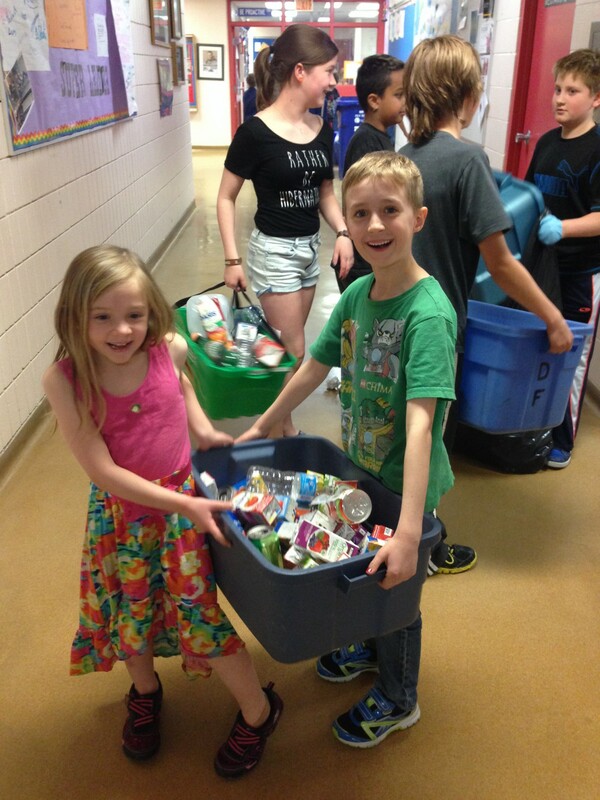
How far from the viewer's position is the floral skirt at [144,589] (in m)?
1.38

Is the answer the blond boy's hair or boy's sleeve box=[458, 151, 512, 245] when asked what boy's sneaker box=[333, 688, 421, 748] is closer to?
boy's sleeve box=[458, 151, 512, 245]

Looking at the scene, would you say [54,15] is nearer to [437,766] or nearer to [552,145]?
[552,145]

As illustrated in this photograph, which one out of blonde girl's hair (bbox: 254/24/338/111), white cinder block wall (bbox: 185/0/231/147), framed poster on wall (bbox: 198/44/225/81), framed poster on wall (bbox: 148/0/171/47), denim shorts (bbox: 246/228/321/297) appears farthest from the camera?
framed poster on wall (bbox: 198/44/225/81)

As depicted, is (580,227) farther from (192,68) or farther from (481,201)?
(192,68)

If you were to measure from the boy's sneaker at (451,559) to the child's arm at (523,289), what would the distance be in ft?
2.36

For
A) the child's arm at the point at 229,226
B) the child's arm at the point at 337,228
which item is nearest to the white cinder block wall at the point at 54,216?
the child's arm at the point at 229,226

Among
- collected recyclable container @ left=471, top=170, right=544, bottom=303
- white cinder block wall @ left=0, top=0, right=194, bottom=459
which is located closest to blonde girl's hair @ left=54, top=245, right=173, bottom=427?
collected recyclable container @ left=471, top=170, right=544, bottom=303

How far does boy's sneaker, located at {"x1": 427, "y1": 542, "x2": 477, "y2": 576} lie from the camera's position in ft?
7.04

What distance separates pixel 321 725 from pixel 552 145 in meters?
2.20

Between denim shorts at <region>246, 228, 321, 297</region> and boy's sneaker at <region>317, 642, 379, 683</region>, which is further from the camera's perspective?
denim shorts at <region>246, 228, 321, 297</region>

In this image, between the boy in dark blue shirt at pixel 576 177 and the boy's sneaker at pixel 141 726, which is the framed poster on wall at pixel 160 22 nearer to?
the boy in dark blue shirt at pixel 576 177

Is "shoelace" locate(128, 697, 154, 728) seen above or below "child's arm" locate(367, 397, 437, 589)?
below

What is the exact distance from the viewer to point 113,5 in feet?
14.4

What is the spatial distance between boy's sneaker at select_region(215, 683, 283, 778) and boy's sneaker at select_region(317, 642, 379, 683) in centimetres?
25
